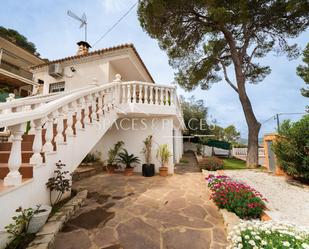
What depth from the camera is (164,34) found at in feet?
31.4

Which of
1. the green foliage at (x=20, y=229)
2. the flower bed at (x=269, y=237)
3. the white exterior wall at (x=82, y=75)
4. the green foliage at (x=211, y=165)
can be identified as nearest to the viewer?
the flower bed at (x=269, y=237)

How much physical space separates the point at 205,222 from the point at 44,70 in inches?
435

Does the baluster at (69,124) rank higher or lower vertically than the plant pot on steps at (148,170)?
higher

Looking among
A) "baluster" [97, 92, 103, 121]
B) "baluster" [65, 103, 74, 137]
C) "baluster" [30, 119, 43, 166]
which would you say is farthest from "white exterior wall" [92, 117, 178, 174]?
"baluster" [30, 119, 43, 166]

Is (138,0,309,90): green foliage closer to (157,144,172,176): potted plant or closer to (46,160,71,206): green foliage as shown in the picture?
(157,144,172,176): potted plant

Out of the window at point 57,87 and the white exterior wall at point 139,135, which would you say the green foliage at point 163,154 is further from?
the window at point 57,87

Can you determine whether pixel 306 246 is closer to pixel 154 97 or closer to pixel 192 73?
pixel 154 97

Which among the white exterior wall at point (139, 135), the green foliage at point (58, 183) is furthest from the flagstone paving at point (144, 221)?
the white exterior wall at point (139, 135)

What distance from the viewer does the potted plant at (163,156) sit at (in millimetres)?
6340

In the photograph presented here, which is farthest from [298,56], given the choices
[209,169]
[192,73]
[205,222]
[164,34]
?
[205,222]

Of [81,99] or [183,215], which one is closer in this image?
[183,215]

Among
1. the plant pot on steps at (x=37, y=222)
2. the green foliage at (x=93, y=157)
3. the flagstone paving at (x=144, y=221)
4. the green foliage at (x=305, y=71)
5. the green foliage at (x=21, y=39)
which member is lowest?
the flagstone paving at (x=144, y=221)

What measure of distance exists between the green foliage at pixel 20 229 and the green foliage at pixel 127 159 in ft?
14.7

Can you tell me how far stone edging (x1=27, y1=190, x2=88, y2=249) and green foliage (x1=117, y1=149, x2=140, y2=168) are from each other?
323cm
